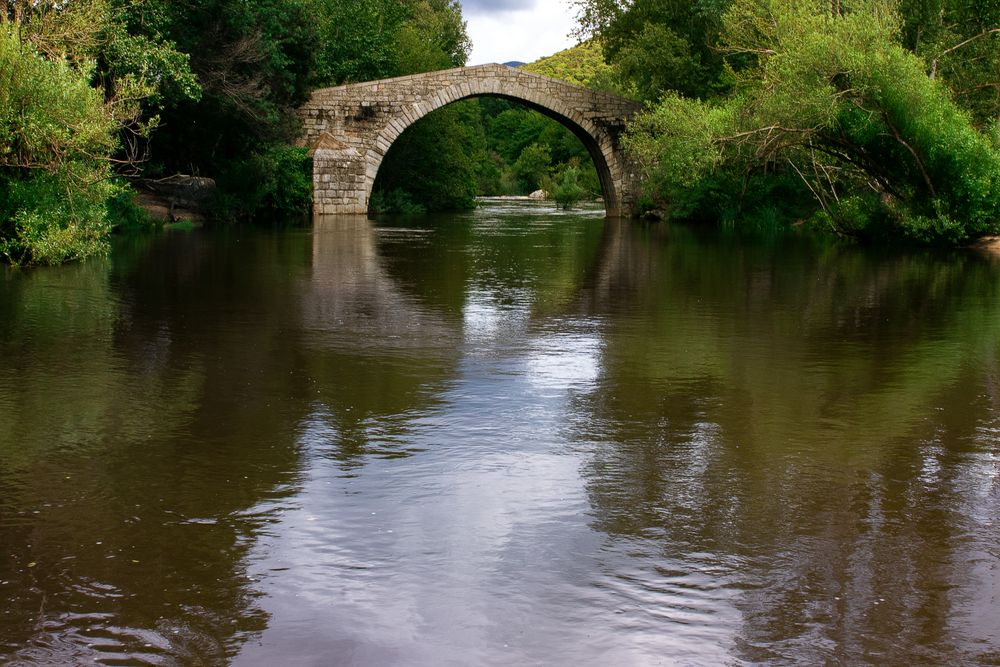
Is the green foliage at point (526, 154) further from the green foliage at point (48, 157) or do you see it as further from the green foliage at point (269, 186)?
the green foliage at point (48, 157)

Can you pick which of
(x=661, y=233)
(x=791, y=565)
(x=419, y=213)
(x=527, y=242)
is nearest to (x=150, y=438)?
(x=791, y=565)

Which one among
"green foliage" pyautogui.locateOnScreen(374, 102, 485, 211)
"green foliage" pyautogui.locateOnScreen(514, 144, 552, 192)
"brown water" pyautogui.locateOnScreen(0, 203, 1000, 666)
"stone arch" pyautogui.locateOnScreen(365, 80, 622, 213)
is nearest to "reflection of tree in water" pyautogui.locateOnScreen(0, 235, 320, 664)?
"brown water" pyautogui.locateOnScreen(0, 203, 1000, 666)

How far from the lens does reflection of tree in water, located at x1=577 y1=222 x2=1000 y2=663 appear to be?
3682mm

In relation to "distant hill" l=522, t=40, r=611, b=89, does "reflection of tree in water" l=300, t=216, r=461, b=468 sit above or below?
below

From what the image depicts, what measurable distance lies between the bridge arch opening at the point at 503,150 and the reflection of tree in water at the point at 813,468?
27832mm

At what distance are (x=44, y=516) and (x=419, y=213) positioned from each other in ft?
122

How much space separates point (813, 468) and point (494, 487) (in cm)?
154

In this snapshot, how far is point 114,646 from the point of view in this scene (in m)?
3.34

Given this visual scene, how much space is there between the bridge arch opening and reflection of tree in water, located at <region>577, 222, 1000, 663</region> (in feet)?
91.3

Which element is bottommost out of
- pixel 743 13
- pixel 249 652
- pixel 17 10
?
pixel 249 652

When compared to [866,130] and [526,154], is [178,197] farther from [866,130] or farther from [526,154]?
[526,154]

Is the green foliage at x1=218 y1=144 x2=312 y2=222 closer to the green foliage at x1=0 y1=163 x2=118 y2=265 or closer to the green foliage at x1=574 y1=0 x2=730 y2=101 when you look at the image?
the green foliage at x1=574 y1=0 x2=730 y2=101

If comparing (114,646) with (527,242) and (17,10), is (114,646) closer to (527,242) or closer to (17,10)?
(17,10)

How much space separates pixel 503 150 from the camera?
85.1 metres
